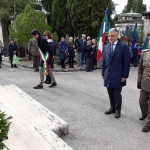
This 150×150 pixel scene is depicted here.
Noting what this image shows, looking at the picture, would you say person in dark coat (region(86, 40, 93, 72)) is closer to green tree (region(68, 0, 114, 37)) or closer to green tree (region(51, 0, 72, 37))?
green tree (region(68, 0, 114, 37))

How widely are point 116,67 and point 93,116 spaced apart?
127cm

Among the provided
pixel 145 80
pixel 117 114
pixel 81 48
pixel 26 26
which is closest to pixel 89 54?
pixel 81 48

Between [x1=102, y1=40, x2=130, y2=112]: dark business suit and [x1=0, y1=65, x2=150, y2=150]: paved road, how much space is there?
556 mm

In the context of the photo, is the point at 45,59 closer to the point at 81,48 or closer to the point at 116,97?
the point at 116,97

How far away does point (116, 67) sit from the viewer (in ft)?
14.6

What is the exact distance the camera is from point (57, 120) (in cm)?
408

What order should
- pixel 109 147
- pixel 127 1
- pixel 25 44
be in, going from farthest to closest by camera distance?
pixel 127 1
pixel 25 44
pixel 109 147

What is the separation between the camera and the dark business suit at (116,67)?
4.38 metres

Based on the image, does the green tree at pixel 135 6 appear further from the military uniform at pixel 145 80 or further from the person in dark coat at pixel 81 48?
the military uniform at pixel 145 80

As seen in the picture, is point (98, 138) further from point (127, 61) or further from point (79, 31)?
point (79, 31)

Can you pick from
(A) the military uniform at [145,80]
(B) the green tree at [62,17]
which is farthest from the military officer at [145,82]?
(B) the green tree at [62,17]

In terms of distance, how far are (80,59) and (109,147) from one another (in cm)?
856

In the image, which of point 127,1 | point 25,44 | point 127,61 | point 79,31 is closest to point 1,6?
point 25,44

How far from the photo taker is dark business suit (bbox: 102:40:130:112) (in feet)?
14.4
